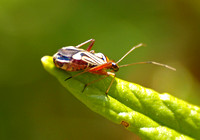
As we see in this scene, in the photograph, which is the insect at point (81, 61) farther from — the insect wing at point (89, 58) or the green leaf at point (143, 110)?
the green leaf at point (143, 110)

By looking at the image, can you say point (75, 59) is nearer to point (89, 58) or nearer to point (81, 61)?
point (81, 61)

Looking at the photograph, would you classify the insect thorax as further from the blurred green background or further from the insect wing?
the blurred green background

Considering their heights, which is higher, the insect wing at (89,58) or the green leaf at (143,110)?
the insect wing at (89,58)

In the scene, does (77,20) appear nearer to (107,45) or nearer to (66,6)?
(66,6)

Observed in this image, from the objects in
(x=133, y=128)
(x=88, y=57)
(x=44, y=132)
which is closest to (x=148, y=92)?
(x=133, y=128)

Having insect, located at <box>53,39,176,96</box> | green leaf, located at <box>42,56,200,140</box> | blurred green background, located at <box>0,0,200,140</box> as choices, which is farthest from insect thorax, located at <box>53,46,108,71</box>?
blurred green background, located at <box>0,0,200,140</box>

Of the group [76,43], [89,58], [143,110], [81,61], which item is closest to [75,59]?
[81,61]

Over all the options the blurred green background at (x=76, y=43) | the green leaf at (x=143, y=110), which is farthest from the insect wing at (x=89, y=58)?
the blurred green background at (x=76, y=43)
